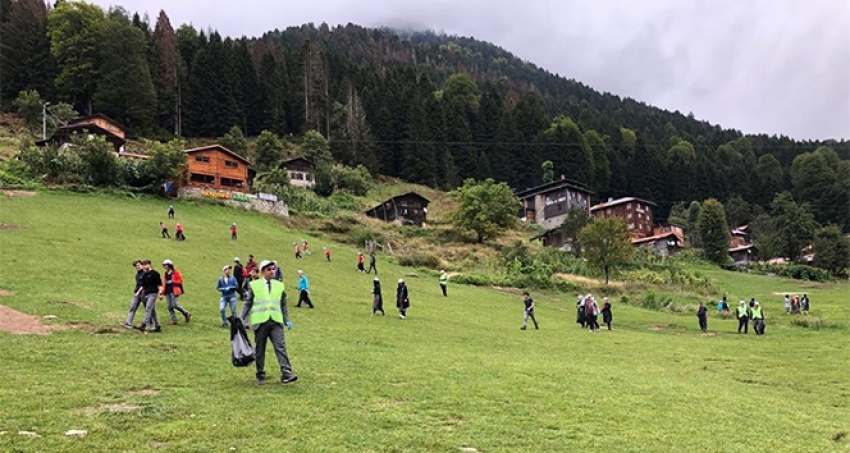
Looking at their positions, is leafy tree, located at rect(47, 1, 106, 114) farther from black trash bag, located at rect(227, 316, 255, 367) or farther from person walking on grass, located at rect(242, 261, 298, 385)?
black trash bag, located at rect(227, 316, 255, 367)

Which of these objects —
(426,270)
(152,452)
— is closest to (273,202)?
(426,270)

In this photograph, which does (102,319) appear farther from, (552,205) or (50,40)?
(50,40)

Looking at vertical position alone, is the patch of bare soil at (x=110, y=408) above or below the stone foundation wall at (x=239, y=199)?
below

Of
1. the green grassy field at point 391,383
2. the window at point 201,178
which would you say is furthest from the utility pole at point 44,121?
the green grassy field at point 391,383

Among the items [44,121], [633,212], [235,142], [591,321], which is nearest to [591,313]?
[591,321]

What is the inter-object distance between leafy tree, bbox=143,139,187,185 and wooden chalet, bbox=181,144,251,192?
331 inches

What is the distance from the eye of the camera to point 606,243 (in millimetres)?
58312

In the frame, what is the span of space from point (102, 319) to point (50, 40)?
114 meters

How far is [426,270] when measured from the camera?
175 feet

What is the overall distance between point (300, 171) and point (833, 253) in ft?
269

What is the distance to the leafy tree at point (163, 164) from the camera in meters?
60.8

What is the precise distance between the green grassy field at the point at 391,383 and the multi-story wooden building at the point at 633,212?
93502mm

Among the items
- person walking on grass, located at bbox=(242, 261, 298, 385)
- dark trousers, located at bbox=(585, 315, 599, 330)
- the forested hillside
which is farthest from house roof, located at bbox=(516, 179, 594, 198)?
person walking on grass, located at bbox=(242, 261, 298, 385)

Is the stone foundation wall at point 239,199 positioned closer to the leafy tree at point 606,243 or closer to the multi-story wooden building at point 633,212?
the leafy tree at point 606,243
